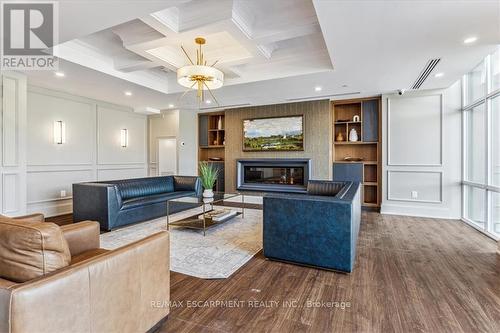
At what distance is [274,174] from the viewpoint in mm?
6625

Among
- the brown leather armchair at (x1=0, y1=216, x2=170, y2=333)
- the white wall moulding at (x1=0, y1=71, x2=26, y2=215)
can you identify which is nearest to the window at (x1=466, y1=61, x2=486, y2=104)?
the brown leather armchair at (x1=0, y1=216, x2=170, y2=333)

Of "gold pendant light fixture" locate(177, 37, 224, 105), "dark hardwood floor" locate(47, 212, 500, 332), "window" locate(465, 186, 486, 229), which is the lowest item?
"dark hardwood floor" locate(47, 212, 500, 332)

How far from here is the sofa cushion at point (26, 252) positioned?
1205 millimetres

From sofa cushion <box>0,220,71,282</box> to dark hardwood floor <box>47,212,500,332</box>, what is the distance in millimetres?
934

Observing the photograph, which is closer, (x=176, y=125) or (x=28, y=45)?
(x=28, y=45)

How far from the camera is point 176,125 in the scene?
7.32 metres

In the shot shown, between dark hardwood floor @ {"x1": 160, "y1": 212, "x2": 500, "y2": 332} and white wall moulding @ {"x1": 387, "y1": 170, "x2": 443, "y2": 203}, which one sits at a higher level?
white wall moulding @ {"x1": 387, "y1": 170, "x2": 443, "y2": 203}

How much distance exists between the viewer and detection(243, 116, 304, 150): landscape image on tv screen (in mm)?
6164

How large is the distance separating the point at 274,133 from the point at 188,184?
2.52 meters

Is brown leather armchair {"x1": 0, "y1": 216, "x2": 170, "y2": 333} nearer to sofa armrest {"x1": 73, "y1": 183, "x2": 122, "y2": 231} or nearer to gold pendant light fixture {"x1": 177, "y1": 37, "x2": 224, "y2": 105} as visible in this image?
sofa armrest {"x1": 73, "y1": 183, "x2": 122, "y2": 231}

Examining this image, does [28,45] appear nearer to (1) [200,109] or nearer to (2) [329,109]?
(1) [200,109]

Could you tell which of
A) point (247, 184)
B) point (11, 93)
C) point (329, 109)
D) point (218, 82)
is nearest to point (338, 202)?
point (218, 82)

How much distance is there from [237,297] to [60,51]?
392 centimetres

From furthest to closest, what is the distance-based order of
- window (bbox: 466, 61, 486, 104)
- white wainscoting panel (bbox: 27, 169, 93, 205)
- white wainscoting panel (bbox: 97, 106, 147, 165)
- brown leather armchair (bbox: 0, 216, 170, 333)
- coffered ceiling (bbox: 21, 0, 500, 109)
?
white wainscoting panel (bbox: 97, 106, 147, 165)
white wainscoting panel (bbox: 27, 169, 93, 205)
window (bbox: 466, 61, 486, 104)
coffered ceiling (bbox: 21, 0, 500, 109)
brown leather armchair (bbox: 0, 216, 170, 333)
